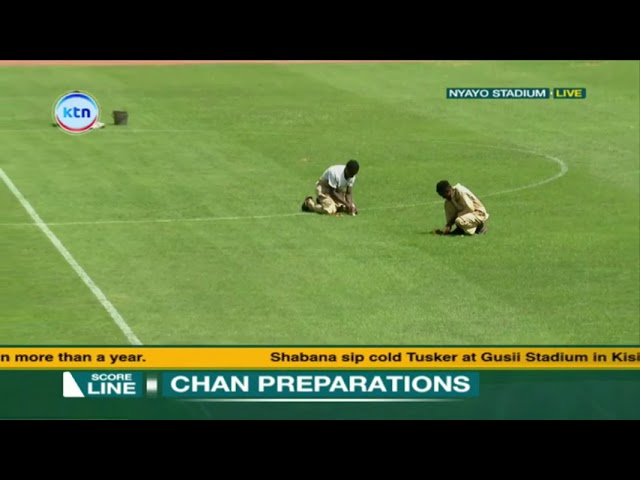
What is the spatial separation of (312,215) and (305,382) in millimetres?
10811

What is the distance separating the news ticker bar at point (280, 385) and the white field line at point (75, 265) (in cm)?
242

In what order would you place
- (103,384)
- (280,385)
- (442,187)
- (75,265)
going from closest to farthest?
(280,385) → (103,384) → (75,265) → (442,187)

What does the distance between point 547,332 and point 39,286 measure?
7.00 meters

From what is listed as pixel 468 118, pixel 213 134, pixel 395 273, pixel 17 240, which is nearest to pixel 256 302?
pixel 395 273

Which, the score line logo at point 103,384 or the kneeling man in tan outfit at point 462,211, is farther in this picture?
the kneeling man in tan outfit at point 462,211

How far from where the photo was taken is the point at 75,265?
27172 mm

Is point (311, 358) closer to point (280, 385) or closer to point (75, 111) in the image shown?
point (280, 385)

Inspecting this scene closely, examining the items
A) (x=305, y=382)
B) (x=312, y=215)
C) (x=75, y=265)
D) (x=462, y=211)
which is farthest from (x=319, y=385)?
(x=312, y=215)

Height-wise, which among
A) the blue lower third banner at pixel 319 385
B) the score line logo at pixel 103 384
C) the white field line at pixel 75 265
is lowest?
the blue lower third banner at pixel 319 385

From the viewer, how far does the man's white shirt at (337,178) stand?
2953cm

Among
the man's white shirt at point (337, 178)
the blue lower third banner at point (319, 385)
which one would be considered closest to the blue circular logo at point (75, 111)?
the man's white shirt at point (337, 178)

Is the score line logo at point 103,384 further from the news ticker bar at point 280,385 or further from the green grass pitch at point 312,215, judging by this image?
the green grass pitch at point 312,215

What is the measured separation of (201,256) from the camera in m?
27.6

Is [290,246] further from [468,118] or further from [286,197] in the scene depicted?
[468,118]
